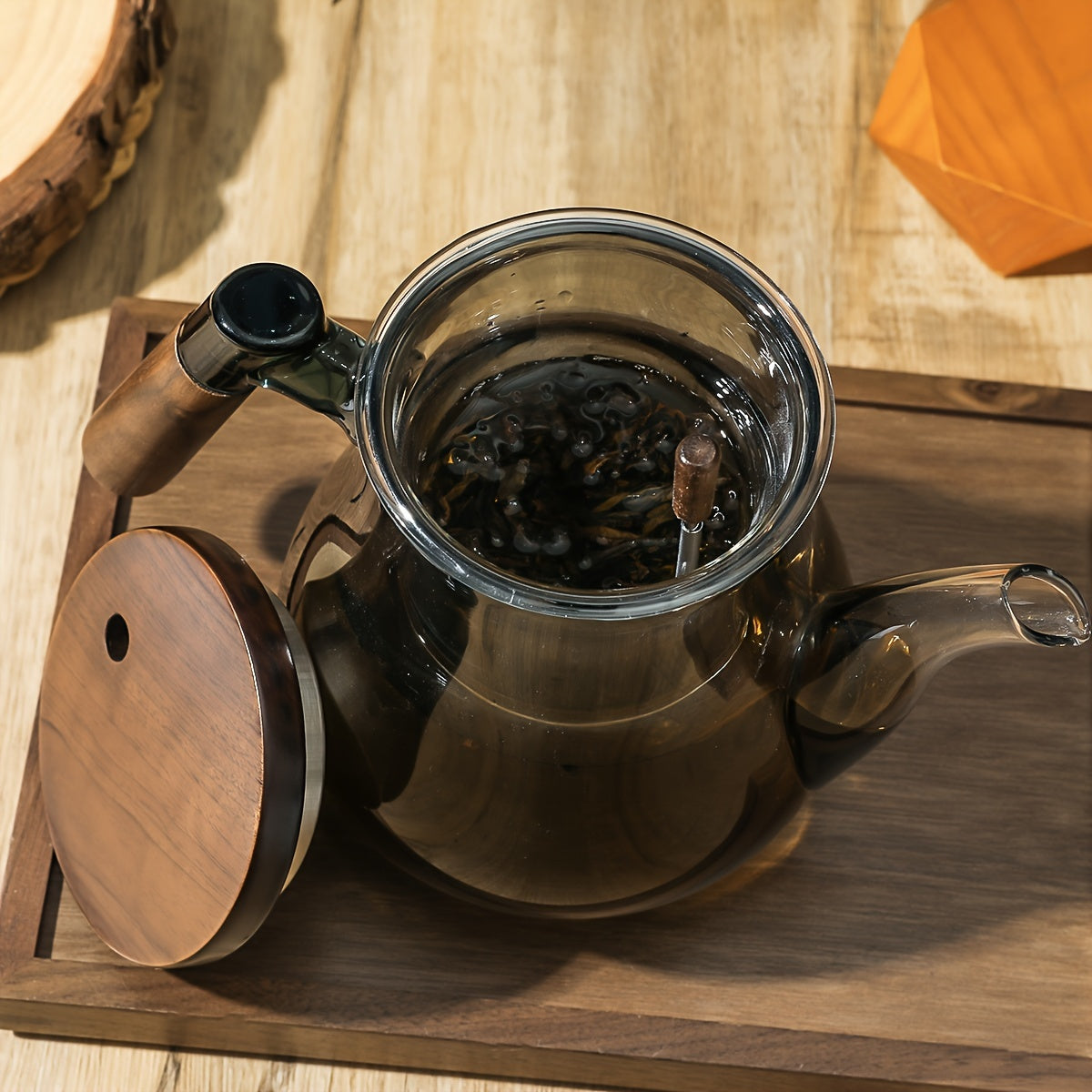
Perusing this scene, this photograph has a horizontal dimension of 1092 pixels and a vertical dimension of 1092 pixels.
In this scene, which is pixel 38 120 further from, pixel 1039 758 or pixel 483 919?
pixel 1039 758

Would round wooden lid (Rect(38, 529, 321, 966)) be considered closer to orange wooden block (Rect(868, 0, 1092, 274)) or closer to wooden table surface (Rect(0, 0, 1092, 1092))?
wooden table surface (Rect(0, 0, 1092, 1092))

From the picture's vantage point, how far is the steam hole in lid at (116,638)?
1.55 ft

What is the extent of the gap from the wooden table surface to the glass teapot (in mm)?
299

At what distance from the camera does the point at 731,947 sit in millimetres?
518

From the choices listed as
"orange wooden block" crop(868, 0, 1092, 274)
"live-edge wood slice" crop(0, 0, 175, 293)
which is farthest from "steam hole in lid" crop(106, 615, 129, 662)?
"orange wooden block" crop(868, 0, 1092, 274)

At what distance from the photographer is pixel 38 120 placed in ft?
2.14

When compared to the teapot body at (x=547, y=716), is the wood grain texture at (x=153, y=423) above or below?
above

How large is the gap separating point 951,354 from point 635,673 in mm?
418

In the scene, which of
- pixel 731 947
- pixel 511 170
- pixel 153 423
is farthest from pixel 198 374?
pixel 511 170

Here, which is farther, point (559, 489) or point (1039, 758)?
point (1039, 758)

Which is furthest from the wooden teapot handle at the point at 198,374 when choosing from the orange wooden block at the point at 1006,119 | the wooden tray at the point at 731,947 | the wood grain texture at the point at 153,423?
the orange wooden block at the point at 1006,119

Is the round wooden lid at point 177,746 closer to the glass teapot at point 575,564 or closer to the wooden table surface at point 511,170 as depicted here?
the glass teapot at point 575,564

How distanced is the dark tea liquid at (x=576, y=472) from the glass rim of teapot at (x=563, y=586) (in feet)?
0.09

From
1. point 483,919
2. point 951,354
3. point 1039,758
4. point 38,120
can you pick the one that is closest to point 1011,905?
point 1039,758
